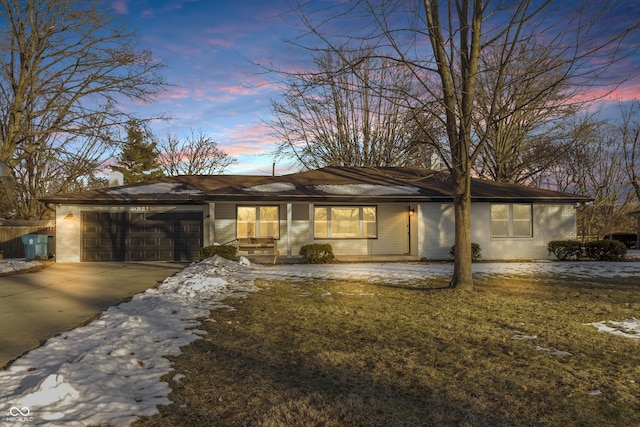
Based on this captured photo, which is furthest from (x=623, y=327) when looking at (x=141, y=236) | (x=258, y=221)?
(x=141, y=236)

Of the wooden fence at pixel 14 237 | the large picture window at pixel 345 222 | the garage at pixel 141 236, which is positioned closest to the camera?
the garage at pixel 141 236

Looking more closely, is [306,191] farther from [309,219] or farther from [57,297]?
[57,297]

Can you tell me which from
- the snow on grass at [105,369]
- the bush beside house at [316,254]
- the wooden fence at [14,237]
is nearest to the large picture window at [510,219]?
the bush beside house at [316,254]

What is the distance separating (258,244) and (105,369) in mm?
12696

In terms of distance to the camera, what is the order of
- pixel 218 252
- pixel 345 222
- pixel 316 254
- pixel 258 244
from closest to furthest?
pixel 218 252 → pixel 316 254 → pixel 258 244 → pixel 345 222

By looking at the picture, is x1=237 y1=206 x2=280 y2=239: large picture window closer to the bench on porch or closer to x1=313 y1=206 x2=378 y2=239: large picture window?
the bench on porch

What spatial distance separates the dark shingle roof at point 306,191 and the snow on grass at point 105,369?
9.69m

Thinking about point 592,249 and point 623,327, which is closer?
point 623,327

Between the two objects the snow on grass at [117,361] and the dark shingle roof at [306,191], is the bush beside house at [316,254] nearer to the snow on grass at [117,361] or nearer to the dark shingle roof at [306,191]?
the dark shingle roof at [306,191]

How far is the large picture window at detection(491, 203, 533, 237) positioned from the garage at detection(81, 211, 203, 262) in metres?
12.8

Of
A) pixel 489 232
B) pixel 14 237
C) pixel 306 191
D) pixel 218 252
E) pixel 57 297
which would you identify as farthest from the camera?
pixel 14 237

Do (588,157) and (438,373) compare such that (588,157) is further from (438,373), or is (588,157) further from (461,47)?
(438,373)

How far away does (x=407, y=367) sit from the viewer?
4516 mm

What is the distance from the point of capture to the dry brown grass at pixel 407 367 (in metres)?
3.40
